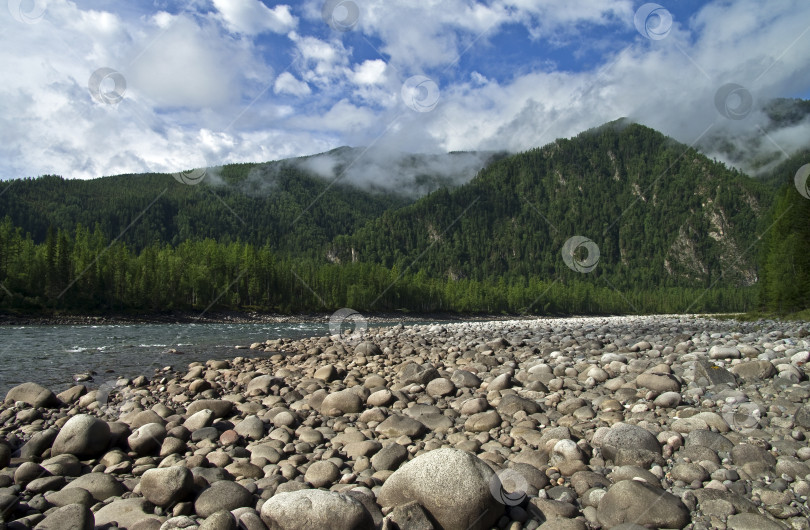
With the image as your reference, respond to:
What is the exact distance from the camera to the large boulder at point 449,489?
4.77m

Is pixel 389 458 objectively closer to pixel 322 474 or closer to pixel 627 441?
pixel 322 474

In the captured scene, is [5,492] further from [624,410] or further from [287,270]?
[287,270]

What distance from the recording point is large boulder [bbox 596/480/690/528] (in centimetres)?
455

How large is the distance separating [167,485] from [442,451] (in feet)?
10.7

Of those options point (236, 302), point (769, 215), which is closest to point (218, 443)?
point (769, 215)

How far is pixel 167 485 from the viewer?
5410 mm

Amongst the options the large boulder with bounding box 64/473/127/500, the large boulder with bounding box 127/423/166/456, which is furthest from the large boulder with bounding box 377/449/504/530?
the large boulder with bounding box 127/423/166/456

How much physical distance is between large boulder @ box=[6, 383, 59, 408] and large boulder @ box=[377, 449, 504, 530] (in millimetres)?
9417

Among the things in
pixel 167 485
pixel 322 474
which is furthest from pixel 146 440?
pixel 322 474

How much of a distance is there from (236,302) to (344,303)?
69.9ft

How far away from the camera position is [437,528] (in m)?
4.76

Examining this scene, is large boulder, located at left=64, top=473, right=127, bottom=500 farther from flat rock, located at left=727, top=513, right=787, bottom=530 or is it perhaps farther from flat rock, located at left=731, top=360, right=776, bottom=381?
flat rock, located at left=731, top=360, right=776, bottom=381

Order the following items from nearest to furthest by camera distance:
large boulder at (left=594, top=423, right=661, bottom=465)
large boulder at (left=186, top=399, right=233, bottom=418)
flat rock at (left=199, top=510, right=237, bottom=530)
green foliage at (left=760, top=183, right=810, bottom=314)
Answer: flat rock at (left=199, top=510, right=237, bottom=530)
large boulder at (left=594, top=423, right=661, bottom=465)
large boulder at (left=186, top=399, right=233, bottom=418)
green foliage at (left=760, top=183, right=810, bottom=314)

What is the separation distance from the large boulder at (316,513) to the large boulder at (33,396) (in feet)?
29.1
